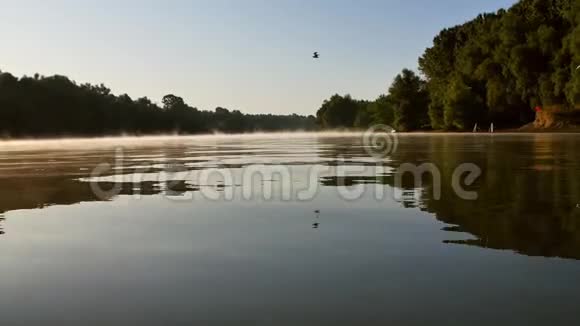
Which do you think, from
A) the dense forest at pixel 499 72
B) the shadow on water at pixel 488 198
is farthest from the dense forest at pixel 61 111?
the shadow on water at pixel 488 198

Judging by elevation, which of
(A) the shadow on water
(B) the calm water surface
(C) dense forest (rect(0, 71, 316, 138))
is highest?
(C) dense forest (rect(0, 71, 316, 138))

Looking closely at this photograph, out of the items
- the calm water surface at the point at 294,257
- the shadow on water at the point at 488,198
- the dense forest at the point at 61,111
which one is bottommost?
the calm water surface at the point at 294,257

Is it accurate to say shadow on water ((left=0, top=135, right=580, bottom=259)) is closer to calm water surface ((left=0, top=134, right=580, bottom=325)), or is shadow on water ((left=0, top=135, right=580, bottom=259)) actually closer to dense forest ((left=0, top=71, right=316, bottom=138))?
calm water surface ((left=0, top=134, right=580, bottom=325))

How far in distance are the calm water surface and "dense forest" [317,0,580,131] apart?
7154cm

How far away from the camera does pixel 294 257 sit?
7.17 metres

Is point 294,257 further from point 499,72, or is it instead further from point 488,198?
point 499,72

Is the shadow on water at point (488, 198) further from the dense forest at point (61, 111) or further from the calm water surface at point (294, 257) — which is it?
the dense forest at point (61, 111)

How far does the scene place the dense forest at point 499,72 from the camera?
8662 centimetres

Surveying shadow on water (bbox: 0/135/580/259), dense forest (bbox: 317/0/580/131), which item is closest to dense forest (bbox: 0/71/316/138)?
dense forest (bbox: 317/0/580/131)

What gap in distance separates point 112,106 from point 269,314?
189680 mm

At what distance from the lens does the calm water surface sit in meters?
5.12

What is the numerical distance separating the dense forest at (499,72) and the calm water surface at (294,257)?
7154 cm

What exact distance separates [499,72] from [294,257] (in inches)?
4077

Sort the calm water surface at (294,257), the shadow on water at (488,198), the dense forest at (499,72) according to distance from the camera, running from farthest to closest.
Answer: the dense forest at (499,72) < the shadow on water at (488,198) < the calm water surface at (294,257)
